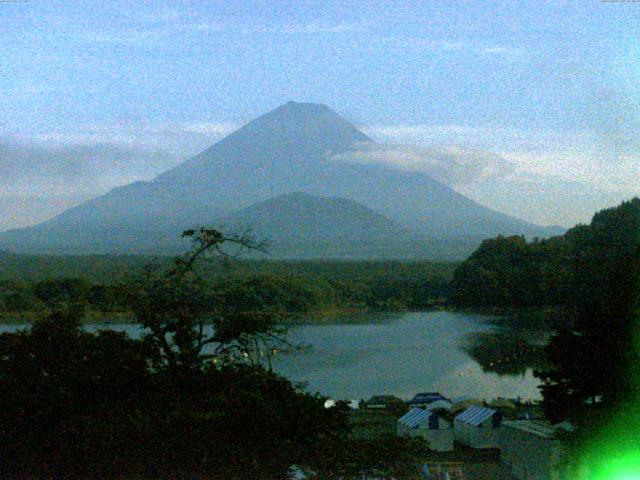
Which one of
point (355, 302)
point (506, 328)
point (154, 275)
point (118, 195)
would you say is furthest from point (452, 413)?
point (118, 195)

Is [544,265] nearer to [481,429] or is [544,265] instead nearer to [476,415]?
[476,415]

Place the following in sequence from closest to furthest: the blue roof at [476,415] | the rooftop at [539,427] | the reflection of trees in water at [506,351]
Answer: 1. the rooftop at [539,427]
2. the blue roof at [476,415]
3. the reflection of trees in water at [506,351]

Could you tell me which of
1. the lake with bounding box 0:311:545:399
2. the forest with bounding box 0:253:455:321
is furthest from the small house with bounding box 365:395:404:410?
the forest with bounding box 0:253:455:321

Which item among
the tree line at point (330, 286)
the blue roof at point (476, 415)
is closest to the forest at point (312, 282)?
the tree line at point (330, 286)

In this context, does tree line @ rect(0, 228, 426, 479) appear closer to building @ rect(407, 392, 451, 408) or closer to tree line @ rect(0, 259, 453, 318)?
tree line @ rect(0, 259, 453, 318)

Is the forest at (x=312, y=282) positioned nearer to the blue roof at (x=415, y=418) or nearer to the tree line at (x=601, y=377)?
the blue roof at (x=415, y=418)

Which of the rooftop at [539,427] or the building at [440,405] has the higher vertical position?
the rooftop at [539,427]

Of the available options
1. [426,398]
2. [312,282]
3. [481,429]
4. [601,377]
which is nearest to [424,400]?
[426,398]
